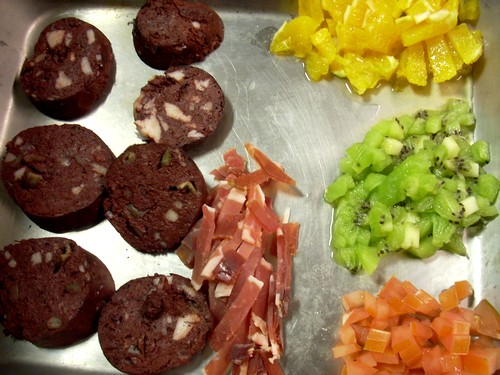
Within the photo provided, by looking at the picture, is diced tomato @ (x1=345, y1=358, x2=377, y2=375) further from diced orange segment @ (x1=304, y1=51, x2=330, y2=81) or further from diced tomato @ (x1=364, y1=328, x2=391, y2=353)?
diced orange segment @ (x1=304, y1=51, x2=330, y2=81)

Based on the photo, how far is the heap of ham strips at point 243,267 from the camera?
2.29 metres

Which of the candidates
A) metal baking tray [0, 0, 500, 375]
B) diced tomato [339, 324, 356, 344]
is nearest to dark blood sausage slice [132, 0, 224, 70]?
metal baking tray [0, 0, 500, 375]

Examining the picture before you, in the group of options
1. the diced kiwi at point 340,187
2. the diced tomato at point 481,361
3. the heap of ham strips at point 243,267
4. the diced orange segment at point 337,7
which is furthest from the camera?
the diced orange segment at point 337,7

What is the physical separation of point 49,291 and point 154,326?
1.46 feet

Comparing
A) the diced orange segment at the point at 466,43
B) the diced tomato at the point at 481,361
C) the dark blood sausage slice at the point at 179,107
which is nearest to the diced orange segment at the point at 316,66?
the dark blood sausage slice at the point at 179,107

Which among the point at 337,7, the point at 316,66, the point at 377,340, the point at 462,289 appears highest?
the point at 337,7

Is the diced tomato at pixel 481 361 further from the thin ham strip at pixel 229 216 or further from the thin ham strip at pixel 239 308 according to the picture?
the thin ham strip at pixel 229 216

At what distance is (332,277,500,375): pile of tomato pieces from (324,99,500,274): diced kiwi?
0.57 ft

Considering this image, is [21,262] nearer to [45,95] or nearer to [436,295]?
[45,95]

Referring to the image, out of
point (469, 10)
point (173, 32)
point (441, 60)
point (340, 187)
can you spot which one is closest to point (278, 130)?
point (340, 187)

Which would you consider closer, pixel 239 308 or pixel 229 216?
pixel 239 308

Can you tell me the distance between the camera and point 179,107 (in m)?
2.60

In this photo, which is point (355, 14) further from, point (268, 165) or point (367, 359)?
point (367, 359)

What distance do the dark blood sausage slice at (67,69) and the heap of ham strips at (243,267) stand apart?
0.74 metres
